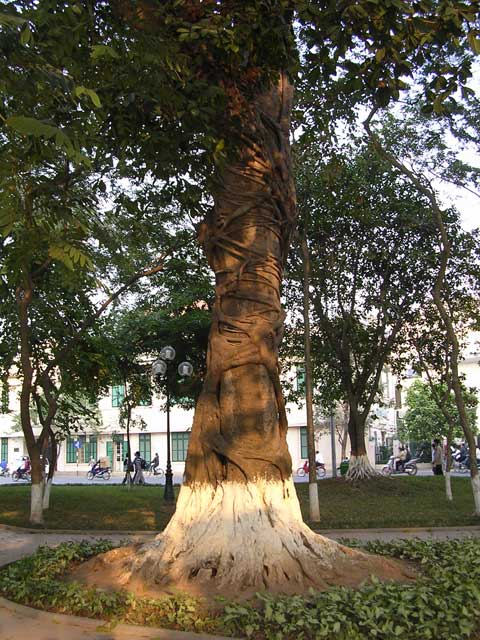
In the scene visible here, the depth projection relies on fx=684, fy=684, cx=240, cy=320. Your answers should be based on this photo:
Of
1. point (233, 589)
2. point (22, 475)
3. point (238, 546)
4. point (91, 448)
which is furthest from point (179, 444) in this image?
point (233, 589)

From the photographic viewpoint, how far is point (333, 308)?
2116 centimetres

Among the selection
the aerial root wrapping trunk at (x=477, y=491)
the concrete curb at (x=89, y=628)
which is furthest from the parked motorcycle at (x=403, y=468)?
the concrete curb at (x=89, y=628)

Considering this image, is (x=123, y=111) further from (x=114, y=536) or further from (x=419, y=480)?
(x=419, y=480)

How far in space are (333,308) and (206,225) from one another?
46.4ft

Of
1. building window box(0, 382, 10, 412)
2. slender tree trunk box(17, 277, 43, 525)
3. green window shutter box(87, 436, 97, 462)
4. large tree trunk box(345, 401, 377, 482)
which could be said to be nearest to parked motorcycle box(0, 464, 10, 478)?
green window shutter box(87, 436, 97, 462)

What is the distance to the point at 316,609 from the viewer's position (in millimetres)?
4949

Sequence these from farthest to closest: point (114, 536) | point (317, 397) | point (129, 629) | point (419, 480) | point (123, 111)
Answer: point (317, 397) < point (419, 480) < point (114, 536) < point (123, 111) < point (129, 629)

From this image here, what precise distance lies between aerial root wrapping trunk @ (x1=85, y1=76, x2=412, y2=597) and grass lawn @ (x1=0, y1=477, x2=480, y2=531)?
23.7 ft

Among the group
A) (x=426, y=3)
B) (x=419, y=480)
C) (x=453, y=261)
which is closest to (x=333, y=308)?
(x=453, y=261)

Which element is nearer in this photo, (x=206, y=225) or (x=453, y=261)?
(x=206, y=225)

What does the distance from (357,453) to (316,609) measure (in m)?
16.6

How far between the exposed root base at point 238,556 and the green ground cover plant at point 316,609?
342 mm

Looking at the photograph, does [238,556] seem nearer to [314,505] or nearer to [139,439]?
[314,505]

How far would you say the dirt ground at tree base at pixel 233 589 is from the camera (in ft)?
18.7
